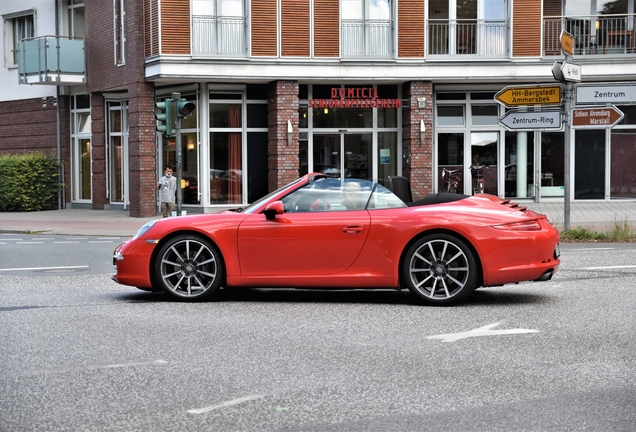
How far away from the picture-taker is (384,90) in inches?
1187

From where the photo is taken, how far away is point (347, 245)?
931 cm

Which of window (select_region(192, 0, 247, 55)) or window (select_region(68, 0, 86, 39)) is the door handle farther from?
window (select_region(68, 0, 86, 39))

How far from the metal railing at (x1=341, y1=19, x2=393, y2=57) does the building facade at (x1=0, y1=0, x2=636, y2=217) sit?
0.04 metres

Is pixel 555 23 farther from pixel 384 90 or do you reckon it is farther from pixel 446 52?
pixel 384 90

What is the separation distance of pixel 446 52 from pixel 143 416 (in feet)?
83.5

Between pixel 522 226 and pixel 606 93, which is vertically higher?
pixel 606 93

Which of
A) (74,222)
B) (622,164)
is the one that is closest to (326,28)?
(74,222)

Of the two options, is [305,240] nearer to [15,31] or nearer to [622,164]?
[622,164]

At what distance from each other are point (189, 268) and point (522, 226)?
3.27 meters

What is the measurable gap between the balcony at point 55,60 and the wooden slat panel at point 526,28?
1424 cm

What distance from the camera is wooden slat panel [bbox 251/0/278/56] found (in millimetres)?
28047

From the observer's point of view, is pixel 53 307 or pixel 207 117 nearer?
pixel 53 307

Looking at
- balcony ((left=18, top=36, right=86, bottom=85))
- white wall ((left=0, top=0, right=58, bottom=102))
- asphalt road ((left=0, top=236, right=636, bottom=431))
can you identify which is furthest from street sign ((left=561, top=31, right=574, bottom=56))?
white wall ((left=0, top=0, right=58, bottom=102))

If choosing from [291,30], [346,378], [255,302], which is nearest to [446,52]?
[291,30]
